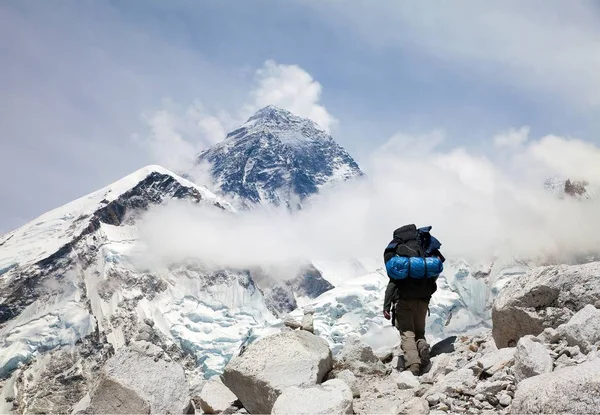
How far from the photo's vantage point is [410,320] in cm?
951

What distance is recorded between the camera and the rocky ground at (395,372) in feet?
18.1

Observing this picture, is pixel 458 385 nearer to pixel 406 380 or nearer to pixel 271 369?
pixel 406 380

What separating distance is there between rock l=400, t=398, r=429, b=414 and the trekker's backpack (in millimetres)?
3380

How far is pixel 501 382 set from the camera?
18.3 feet

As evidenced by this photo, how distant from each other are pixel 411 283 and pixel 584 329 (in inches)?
147

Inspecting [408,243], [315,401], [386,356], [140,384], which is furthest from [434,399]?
[386,356]

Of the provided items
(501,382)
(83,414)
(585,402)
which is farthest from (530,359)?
(83,414)

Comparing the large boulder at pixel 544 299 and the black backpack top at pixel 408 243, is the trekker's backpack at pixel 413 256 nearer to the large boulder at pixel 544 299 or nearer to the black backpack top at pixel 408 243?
the black backpack top at pixel 408 243

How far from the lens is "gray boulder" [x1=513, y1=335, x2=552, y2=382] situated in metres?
5.19

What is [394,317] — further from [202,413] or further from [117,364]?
[117,364]

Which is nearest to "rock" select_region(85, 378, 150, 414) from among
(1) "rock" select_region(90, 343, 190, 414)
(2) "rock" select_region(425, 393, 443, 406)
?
(1) "rock" select_region(90, 343, 190, 414)

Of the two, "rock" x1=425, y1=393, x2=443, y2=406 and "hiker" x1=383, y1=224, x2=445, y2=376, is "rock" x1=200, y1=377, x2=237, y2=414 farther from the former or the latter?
"rock" x1=425, y1=393, x2=443, y2=406

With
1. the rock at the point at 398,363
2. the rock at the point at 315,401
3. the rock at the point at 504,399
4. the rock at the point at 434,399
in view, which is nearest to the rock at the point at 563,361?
the rock at the point at 504,399

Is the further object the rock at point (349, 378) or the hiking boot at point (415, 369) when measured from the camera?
the hiking boot at point (415, 369)
